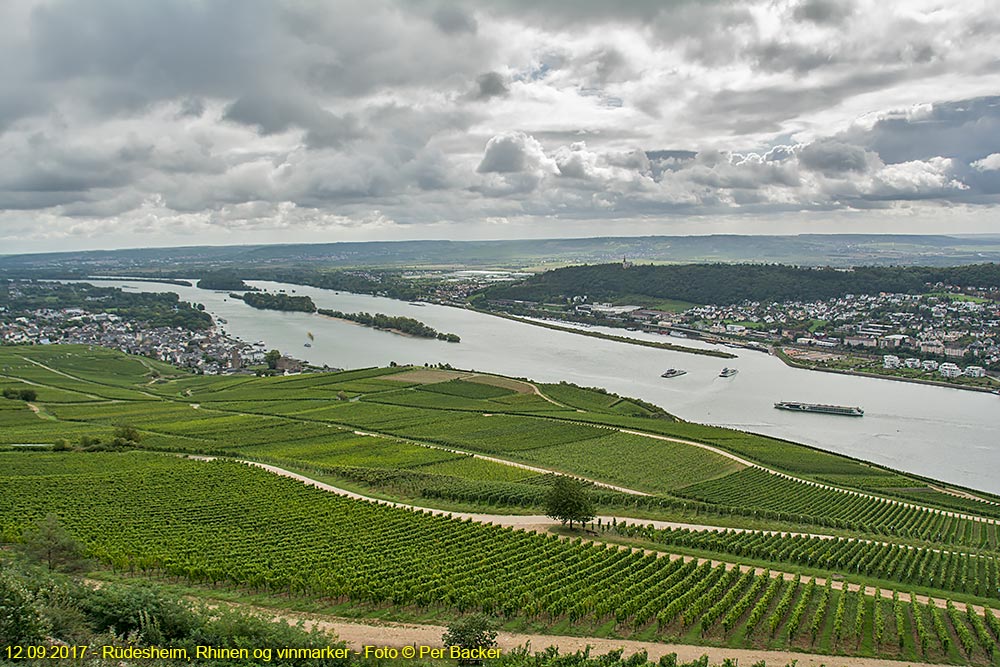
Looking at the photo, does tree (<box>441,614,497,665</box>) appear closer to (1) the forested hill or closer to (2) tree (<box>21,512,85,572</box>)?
(2) tree (<box>21,512,85,572</box>)

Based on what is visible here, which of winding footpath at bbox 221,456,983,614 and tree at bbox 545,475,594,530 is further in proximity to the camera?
tree at bbox 545,475,594,530

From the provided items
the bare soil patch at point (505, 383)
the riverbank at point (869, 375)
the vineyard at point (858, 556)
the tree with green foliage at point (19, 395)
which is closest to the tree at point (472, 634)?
the vineyard at point (858, 556)

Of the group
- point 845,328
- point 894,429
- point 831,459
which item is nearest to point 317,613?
point 831,459

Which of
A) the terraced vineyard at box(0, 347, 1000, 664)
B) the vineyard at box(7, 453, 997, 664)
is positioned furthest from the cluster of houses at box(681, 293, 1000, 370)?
the vineyard at box(7, 453, 997, 664)

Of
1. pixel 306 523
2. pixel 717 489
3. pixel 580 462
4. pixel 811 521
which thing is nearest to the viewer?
pixel 306 523

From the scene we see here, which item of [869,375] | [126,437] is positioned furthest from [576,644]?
[869,375]

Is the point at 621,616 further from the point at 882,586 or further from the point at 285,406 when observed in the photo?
the point at 285,406

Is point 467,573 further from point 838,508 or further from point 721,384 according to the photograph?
point 721,384
